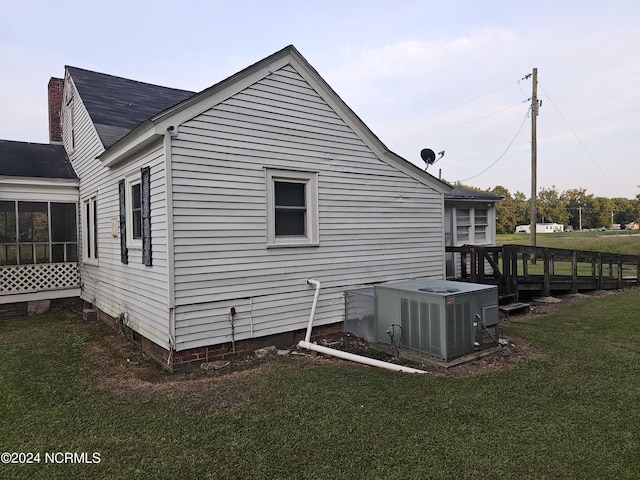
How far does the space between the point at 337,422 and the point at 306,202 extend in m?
4.15

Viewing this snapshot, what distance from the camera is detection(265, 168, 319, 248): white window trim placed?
671 cm

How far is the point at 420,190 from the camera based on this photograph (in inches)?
357

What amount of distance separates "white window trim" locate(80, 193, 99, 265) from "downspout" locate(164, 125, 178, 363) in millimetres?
4800

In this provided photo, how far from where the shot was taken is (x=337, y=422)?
4016 mm

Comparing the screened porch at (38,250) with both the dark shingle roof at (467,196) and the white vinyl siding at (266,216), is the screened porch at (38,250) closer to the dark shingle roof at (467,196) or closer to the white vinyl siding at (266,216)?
the white vinyl siding at (266,216)

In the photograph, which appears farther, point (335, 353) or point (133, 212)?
point (133, 212)

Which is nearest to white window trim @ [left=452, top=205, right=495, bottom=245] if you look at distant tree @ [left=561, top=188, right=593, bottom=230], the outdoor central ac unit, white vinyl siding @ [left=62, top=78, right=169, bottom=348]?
the outdoor central ac unit

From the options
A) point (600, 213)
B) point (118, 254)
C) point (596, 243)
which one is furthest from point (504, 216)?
point (118, 254)

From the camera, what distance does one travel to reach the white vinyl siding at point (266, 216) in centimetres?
589

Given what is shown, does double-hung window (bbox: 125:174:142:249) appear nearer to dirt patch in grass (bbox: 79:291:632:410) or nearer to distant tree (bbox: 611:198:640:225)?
dirt patch in grass (bbox: 79:291:632:410)

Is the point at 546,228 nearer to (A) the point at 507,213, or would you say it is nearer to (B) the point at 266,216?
(A) the point at 507,213

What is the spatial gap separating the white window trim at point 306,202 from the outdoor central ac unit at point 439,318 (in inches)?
62.6

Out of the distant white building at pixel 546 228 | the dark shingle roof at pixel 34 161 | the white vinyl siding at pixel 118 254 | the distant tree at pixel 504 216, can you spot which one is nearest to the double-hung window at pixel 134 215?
A: the white vinyl siding at pixel 118 254

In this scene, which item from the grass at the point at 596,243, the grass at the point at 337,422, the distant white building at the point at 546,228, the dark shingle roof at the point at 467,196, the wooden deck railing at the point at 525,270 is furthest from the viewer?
the distant white building at the point at 546,228
